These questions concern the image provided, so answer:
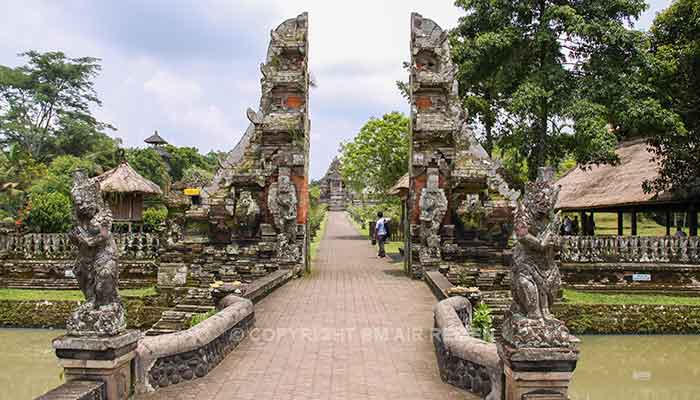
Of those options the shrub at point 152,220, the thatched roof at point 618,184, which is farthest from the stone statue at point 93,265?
the shrub at point 152,220

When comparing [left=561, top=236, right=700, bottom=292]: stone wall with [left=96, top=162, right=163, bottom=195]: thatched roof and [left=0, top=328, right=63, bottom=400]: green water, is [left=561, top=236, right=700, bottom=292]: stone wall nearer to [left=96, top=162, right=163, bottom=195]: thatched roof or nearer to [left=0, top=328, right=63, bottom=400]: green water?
[left=0, top=328, right=63, bottom=400]: green water

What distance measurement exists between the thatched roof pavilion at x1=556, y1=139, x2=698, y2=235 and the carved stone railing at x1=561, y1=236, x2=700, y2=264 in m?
1.45

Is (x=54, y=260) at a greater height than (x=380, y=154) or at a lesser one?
lesser

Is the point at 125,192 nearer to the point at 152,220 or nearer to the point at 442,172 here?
the point at 152,220

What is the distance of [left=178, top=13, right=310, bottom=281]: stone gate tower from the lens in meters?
15.1

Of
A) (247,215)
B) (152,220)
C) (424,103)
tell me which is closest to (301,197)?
(247,215)

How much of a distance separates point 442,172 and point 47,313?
33.4 feet

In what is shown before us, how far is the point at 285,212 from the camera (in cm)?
1508

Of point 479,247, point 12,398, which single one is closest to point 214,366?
point 12,398

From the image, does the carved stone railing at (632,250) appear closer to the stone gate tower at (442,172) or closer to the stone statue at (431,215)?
the stone gate tower at (442,172)

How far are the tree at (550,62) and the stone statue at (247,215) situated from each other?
25.7 feet

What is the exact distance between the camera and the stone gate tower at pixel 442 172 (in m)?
14.9

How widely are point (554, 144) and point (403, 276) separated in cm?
699

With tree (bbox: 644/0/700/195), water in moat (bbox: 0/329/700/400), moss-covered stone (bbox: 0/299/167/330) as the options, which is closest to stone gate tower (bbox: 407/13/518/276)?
water in moat (bbox: 0/329/700/400)
